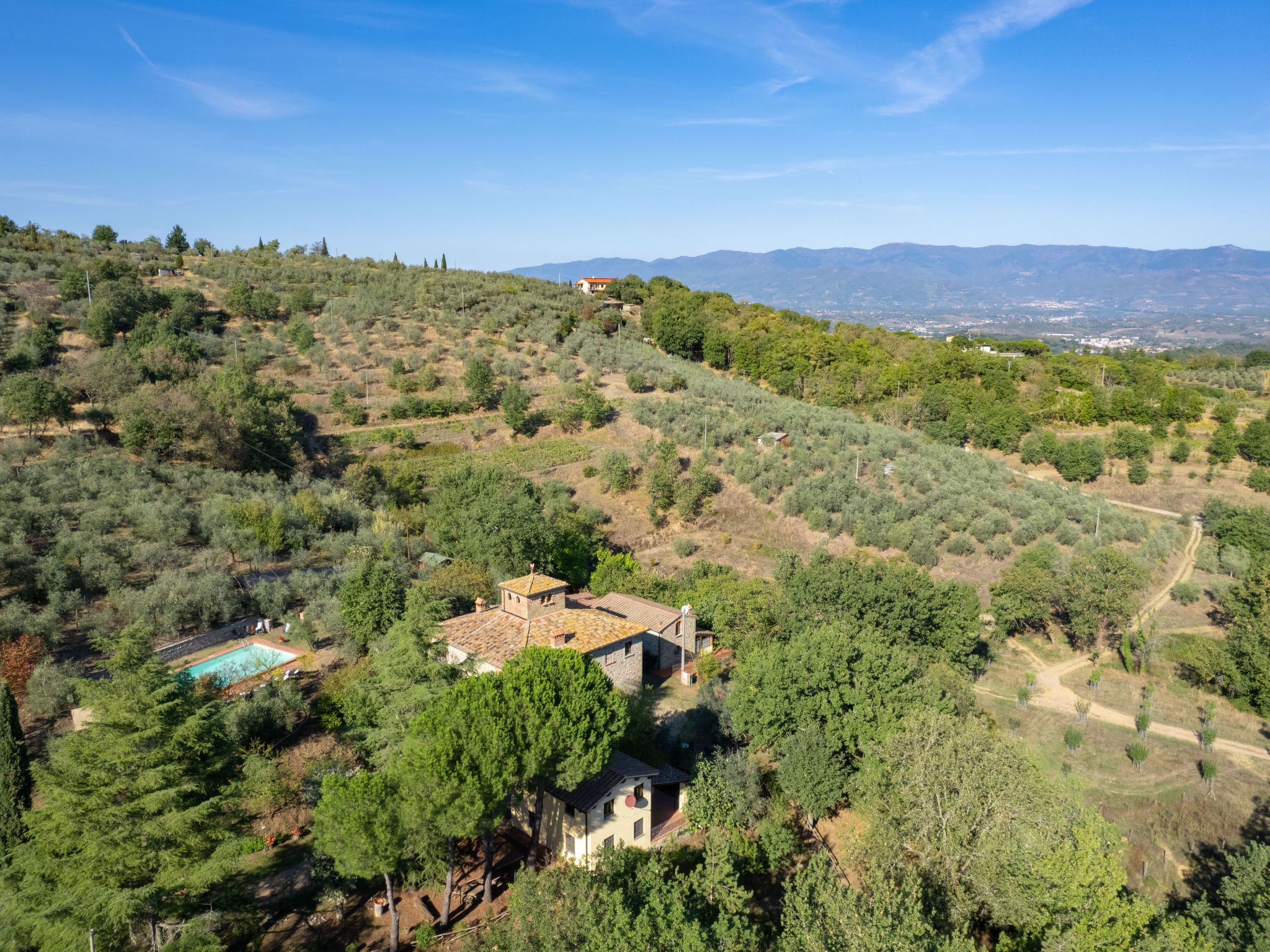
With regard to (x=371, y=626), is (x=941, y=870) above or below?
below

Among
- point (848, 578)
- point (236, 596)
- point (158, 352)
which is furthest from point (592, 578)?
point (158, 352)

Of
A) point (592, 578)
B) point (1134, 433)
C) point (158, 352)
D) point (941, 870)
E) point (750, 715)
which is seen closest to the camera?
point (941, 870)

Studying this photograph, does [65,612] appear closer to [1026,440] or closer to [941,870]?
[941,870]

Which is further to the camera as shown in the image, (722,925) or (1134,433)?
(1134,433)

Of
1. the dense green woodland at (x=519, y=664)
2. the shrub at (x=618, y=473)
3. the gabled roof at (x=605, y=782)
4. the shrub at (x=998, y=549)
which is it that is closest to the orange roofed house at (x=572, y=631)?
the dense green woodland at (x=519, y=664)

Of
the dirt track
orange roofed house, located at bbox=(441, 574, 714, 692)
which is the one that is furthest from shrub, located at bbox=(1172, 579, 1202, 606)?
orange roofed house, located at bbox=(441, 574, 714, 692)

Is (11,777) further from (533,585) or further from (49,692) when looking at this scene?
(533,585)

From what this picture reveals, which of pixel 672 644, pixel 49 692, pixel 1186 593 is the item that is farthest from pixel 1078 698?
pixel 49 692
